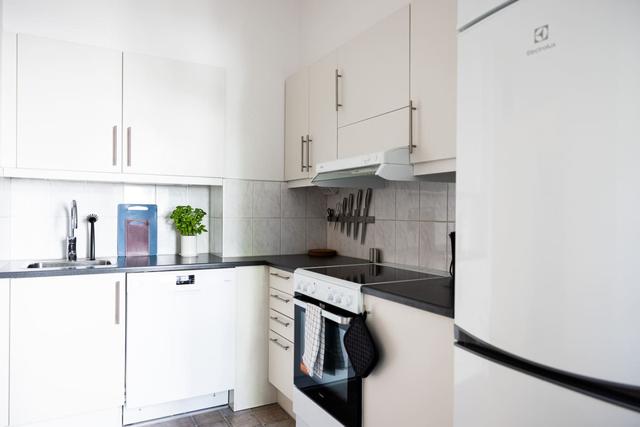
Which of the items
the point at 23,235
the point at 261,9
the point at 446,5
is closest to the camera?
the point at 446,5

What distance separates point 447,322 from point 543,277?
551 millimetres

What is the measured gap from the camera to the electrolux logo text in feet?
3.12

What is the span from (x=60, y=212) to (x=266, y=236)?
1327 millimetres

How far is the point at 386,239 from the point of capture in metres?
2.70

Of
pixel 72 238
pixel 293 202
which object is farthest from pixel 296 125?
pixel 72 238

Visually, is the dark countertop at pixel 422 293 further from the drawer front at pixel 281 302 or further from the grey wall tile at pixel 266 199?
the grey wall tile at pixel 266 199

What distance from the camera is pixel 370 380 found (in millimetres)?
1867

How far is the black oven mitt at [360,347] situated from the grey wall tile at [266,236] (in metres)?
1.37

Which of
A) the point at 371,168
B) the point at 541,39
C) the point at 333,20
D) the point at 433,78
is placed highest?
the point at 333,20

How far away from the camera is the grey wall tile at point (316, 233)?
3330 millimetres

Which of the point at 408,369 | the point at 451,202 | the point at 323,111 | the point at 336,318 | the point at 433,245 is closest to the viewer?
the point at 408,369

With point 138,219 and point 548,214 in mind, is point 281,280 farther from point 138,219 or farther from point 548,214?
point 548,214

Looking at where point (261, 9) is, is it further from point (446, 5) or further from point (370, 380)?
point (370, 380)

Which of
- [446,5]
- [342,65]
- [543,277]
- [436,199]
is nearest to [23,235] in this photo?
[342,65]
